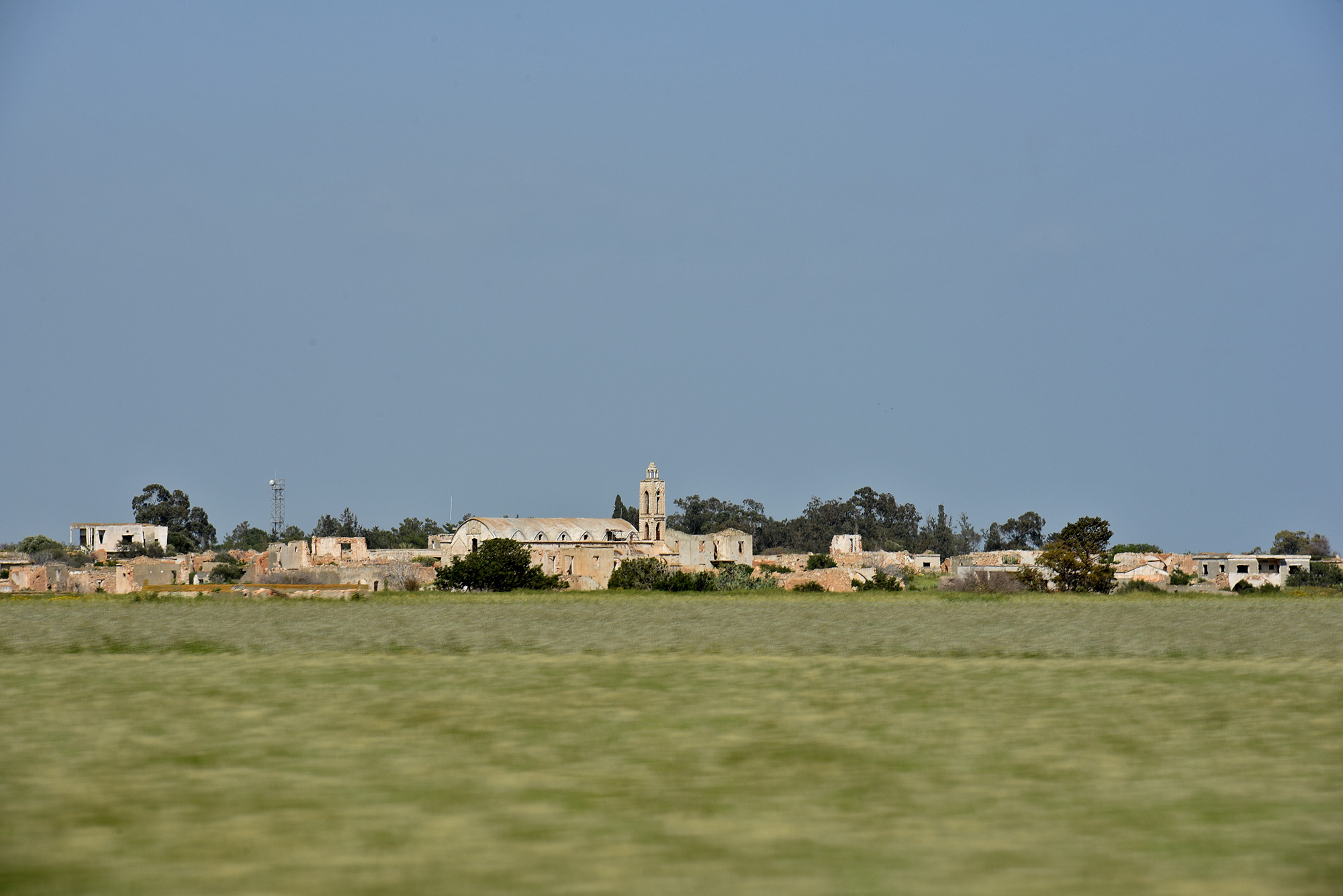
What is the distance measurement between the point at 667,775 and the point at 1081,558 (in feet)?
154

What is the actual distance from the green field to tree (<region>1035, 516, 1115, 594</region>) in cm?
3562

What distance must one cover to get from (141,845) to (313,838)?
30.5 inches

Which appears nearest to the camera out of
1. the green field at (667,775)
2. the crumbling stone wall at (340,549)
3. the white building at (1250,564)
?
the green field at (667,775)

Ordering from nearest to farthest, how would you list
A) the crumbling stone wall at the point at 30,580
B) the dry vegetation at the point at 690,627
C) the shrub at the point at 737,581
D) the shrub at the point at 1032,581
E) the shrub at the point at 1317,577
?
the dry vegetation at the point at 690,627 → the crumbling stone wall at the point at 30,580 → the shrub at the point at 1032,581 → the shrub at the point at 737,581 → the shrub at the point at 1317,577

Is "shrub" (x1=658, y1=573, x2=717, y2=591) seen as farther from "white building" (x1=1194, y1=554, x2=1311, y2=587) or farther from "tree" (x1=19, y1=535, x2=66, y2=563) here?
"tree" (x1=19, y1=535, x2=66, y2=563)

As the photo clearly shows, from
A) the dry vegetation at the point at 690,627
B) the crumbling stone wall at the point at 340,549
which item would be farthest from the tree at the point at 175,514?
the dry vegetation at the point at 690,627

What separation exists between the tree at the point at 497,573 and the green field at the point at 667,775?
34.4 m

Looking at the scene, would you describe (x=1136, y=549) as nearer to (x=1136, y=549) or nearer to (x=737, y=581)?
(x=1136, y=549)

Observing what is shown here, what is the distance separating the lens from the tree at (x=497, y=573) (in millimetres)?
50875

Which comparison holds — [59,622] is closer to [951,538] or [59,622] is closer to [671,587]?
[671,587]

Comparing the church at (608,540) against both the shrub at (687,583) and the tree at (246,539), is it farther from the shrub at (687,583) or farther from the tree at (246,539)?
the tree at (246,539)

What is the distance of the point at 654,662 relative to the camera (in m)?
15.5

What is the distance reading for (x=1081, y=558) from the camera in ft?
169

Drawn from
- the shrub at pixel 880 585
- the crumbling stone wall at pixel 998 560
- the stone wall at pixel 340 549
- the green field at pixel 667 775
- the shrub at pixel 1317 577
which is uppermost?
the stone wall at pixel 340 549
